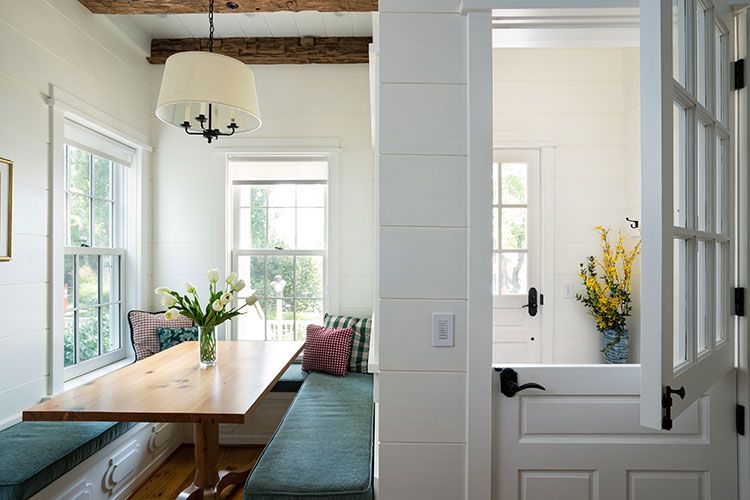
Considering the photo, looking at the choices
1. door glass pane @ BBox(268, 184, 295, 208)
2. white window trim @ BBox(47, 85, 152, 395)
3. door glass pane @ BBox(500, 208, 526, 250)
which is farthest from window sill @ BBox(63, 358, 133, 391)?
door glass pane @ BBox(500, 208, 526, 250)

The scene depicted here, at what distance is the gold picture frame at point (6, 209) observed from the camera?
2.13 metres

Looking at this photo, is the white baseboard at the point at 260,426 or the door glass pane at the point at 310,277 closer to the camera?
the white baseboard at the point at 260,426

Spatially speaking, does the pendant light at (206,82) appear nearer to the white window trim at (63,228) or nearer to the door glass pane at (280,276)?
the white window trim at (63,228)

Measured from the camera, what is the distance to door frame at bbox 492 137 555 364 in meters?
2.68

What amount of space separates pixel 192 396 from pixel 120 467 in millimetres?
981

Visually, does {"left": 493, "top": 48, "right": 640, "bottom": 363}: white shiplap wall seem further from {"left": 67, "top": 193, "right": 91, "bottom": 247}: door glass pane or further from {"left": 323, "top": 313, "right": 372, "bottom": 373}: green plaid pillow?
{"left": 67, "top": 193, "right": 91, "bottom": 247}: door glass pane

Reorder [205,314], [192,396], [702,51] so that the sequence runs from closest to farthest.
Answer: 1. [702,51]
2. [192,396]
3. [205,314]

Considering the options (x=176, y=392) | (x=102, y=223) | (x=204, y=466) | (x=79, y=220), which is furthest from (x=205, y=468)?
(x=102, y=223)

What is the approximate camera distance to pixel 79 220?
2.91 m

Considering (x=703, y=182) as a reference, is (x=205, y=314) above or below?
below

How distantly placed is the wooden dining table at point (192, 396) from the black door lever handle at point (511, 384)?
98 cm

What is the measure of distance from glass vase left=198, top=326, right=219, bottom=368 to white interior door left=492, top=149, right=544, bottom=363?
169 cm

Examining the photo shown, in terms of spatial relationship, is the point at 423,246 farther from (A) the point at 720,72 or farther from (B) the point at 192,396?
(B) the point at 192,396

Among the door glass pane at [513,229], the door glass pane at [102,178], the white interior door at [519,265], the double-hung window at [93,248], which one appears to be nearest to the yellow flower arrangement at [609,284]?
the white interior door at [519,265]
